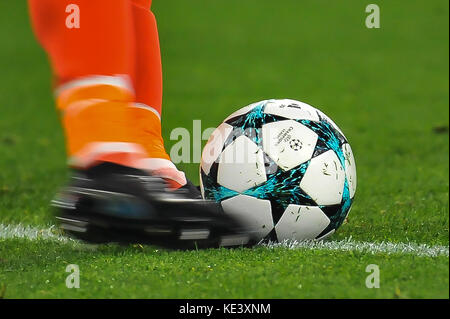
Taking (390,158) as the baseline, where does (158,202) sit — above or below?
above

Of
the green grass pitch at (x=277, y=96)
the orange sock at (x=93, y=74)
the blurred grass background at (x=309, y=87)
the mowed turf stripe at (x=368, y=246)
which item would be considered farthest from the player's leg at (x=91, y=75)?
the blurred grass background at (x=309, y=87)

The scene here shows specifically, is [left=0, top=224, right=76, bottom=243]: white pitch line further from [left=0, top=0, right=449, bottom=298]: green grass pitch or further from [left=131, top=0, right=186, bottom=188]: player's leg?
[left=131, top=0, right=186, bottom=188]: player's leg

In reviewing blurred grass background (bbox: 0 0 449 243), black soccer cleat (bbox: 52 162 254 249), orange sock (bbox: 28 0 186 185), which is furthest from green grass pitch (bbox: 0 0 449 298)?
orange sock (bbox: 28 0 186 185)

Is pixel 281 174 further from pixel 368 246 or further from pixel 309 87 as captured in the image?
pixel 309 87

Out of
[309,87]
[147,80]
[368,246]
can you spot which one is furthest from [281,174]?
[309,87]

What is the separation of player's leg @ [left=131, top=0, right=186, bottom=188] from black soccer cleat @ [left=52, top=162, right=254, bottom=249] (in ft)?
1.94

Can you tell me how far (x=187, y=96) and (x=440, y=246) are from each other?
594cm

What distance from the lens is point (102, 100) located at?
305cm

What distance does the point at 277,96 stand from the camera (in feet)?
28.0

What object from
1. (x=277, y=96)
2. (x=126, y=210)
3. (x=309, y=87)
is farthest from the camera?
(x=309, y=87)

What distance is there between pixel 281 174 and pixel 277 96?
5118 millimetres
